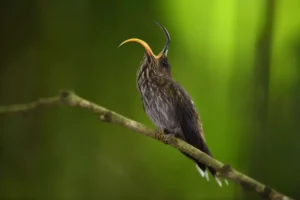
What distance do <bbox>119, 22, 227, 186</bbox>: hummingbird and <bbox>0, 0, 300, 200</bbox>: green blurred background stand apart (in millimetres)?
35

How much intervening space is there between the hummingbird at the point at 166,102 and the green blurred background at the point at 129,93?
35mm

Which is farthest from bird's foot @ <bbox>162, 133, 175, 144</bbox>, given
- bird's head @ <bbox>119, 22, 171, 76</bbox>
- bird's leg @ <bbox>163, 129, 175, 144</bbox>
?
bird's head @ <bbox>119, 22, 171, 76</bbox>

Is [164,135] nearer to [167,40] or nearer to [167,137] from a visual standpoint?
[167,137]

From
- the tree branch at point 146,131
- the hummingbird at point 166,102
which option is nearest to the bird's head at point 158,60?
the hummingbird at point 166,102

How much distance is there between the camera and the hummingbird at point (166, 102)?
1166 millimetres

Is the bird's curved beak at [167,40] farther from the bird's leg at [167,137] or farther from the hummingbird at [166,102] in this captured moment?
the bird's leg at [167,137]

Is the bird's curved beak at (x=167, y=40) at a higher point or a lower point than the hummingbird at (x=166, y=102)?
higher

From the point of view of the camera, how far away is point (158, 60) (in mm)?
1191

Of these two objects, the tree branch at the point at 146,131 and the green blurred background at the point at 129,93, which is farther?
the green blurred background at the point at 129,93

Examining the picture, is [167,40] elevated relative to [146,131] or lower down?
elevated

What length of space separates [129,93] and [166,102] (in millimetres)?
100

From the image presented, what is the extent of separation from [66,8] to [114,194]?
0.45 meters

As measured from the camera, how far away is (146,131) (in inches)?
46.1

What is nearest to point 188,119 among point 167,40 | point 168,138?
point 168,138
